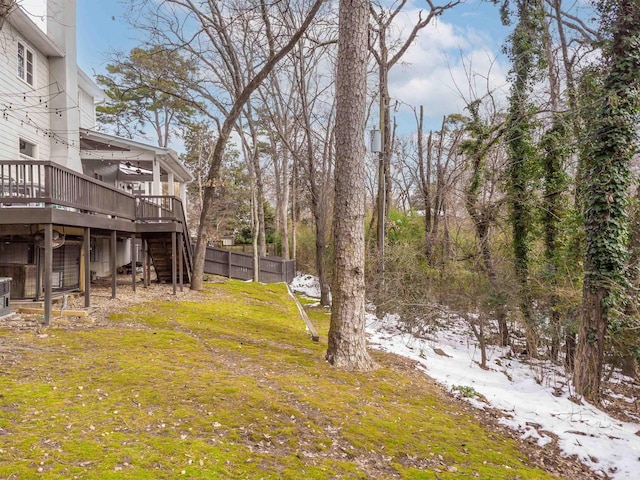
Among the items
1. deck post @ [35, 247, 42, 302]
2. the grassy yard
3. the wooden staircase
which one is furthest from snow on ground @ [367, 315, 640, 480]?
deck post @ [35, 247, 42, 302]

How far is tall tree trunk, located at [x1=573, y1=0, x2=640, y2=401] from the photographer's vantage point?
688 cm

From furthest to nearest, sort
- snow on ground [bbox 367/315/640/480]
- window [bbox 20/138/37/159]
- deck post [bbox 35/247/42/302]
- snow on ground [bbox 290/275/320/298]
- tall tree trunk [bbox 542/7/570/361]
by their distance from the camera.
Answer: snow on ground [bbox 290/275/320/298] → window [bbox 20/138/37/159] → tall tree trunk [bbox 542/7/570/361] → deck post [bbox 35/247/42/302] → snow on ground [bbox 367/315/640/480]

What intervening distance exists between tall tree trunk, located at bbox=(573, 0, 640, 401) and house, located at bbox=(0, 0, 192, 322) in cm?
907

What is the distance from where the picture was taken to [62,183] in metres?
7.34

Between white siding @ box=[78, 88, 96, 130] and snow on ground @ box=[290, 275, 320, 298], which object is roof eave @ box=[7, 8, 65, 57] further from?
snow on ground @ box=[290, 275, 320, 298]

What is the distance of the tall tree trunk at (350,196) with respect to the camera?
6344 millimetres

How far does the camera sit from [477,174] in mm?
11648

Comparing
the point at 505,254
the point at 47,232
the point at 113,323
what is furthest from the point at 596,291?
the point at 47,232

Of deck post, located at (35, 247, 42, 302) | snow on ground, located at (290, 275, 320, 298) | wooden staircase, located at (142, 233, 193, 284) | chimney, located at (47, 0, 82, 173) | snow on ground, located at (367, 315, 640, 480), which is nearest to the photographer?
snow on ground, located at (367, 315, 640, 480)

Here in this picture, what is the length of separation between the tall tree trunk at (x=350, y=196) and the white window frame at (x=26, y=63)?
990 cm

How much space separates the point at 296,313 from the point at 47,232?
6938 millimetres

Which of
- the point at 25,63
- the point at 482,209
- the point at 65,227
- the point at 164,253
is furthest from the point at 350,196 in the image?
the point at 25,63

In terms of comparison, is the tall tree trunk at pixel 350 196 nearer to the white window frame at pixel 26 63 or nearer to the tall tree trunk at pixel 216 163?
the tall tree trunk at pixel 216 163

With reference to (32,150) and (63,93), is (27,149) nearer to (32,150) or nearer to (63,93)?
(32,150)
